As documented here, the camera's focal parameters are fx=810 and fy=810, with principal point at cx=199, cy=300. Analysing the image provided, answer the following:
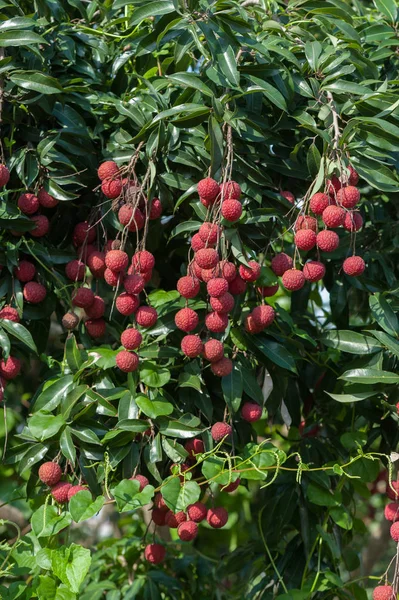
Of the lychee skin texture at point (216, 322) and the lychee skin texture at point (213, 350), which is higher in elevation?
the lychee skin texture at point (216, 322)

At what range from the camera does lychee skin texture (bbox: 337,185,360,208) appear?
125 cm

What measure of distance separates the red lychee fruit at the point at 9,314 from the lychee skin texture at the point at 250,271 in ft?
1.30

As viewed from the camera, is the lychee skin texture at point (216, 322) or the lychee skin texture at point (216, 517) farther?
the lychee skin texture at point (216, 517)

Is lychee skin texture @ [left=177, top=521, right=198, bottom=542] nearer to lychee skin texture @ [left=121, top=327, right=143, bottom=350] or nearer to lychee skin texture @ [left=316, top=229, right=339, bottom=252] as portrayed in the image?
lychee skin texture @ [left=121, top=327, right=143, bottom=350]

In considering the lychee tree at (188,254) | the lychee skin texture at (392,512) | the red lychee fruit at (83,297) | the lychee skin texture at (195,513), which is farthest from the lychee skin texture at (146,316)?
the lychee skin texture at (392,512)

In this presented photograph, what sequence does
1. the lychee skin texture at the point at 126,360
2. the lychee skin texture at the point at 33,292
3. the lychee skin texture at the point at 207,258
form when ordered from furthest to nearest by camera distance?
the lychee skin texture at the point at 33,292
the lychee skin texture at the point at 126,360
the lychee skin texture at the point at 207,258

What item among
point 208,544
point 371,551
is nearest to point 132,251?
point 208,544

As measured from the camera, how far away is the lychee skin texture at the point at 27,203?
1.41 meters

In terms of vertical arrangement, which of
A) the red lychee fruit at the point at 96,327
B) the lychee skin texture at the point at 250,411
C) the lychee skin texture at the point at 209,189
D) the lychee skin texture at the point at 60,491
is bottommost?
the lychee skin texture at the point at 60,491

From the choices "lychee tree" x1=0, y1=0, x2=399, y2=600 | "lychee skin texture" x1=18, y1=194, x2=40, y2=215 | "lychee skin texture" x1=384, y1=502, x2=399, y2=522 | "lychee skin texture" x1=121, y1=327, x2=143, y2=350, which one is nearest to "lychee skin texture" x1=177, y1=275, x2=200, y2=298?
"lychee tree" x1=0, y1=0, x2=399, y2=600

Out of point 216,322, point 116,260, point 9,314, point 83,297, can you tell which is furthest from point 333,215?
point 9,314

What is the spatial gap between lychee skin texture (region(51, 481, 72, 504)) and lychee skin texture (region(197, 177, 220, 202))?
527mm

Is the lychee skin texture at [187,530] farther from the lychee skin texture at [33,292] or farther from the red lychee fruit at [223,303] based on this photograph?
the lychee skin texture at [33,292]

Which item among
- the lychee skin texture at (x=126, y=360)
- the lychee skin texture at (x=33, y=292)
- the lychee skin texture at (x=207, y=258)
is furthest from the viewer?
the lychee skin texture at (x=33, y=292)
